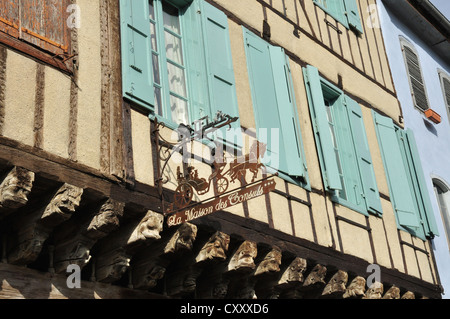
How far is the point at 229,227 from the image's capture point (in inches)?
255

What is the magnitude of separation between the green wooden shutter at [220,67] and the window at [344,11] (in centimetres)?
250

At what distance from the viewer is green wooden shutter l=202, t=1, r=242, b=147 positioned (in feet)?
23.0

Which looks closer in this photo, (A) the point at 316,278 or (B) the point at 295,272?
(B) the point at 295,272

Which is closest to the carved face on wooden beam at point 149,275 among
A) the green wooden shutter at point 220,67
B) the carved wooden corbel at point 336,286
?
the green wooden shutter at point 220,67

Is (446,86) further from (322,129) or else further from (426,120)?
(322,129)

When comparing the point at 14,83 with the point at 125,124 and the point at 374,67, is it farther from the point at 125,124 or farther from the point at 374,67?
the point at 374,67

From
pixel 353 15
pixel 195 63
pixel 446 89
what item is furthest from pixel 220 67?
pixel 446 89

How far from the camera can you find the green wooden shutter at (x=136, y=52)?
20.3 feet

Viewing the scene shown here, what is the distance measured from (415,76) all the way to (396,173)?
2799mm

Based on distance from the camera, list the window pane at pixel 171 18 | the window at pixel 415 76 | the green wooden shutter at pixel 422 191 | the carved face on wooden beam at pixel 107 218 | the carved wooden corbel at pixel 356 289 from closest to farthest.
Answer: the carved face on wooden beam at pixel 107 218
the window pane at pixel 171 18
the carved wooden corbel at pixel 356 289
the green wooden shutter at pixel 422 191
the window at pixel 415 76

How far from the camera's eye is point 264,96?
7.71 m

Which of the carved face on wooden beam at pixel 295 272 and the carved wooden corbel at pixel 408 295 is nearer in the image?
the carved face on wooden beam at pixel 295 272

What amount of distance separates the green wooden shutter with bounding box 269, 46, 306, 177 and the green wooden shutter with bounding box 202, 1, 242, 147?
667mm

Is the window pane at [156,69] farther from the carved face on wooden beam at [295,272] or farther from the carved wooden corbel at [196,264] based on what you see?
the carved face on wooden beam at [295,272]
